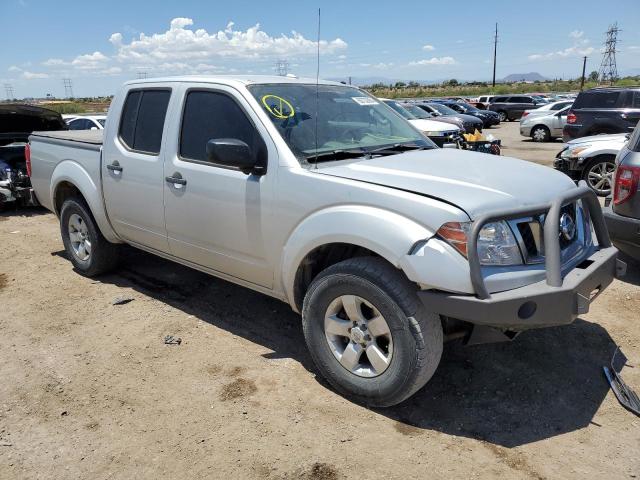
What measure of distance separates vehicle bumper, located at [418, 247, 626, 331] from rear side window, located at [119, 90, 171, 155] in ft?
8.88

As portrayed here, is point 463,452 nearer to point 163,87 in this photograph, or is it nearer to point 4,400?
point 4,400

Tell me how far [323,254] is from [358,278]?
53 centimetres

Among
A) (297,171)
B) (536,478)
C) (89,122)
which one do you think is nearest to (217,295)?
(297,171)

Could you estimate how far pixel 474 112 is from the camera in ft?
91.1

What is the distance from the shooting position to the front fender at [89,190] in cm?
502

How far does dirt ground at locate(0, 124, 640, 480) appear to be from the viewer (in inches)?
109

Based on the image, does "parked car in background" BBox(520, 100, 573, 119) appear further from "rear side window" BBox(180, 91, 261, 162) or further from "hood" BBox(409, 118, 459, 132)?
"rear side window" BBox(180, 91, 261, 162)

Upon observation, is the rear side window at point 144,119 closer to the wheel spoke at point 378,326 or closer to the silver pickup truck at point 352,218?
the silver pickup truck at point 352,218

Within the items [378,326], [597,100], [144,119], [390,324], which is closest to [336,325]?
[378,326]

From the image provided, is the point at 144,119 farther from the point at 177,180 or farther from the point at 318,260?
the point at 318,260

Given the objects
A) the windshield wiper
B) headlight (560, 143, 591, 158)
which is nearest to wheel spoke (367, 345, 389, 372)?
the windshield wiper

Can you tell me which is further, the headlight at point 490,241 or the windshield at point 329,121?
the windshield at point 329,121

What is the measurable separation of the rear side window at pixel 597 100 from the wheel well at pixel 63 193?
489 inches

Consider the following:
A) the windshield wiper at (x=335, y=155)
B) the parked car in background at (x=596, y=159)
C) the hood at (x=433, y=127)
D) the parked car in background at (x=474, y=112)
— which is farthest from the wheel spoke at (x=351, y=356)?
the parked car in background at (x=474, y=112)
